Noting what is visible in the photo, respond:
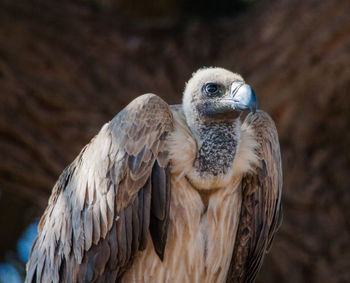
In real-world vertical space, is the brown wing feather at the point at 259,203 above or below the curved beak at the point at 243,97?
below

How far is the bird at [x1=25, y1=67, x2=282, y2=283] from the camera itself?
12.8 ft

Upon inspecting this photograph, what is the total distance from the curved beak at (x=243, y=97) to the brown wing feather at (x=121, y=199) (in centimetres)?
46

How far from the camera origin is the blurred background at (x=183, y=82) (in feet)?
24.4

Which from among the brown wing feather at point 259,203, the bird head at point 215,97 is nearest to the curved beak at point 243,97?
the bird head at point 215,97

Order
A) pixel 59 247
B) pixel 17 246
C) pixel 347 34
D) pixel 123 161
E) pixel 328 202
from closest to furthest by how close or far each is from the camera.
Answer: pixel 123 161 → pixel 59 247 → pixel 347 34 → pixel 328 202 → pixel 17 246

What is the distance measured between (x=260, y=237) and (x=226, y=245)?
255 millimetres

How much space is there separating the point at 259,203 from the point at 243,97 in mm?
801

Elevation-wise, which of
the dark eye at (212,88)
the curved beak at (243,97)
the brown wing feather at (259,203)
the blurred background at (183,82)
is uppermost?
the blurred background at (183,82)

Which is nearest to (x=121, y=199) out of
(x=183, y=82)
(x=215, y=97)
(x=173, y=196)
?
(x=173, y=196)

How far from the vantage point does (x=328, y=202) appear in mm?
7914

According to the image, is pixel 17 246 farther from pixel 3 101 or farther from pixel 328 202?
pixel 328 202

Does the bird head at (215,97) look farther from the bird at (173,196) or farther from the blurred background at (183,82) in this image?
the blurred background at (183,82)

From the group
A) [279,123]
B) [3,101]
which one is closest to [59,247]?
[3,101]

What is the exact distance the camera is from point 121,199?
3.90m
